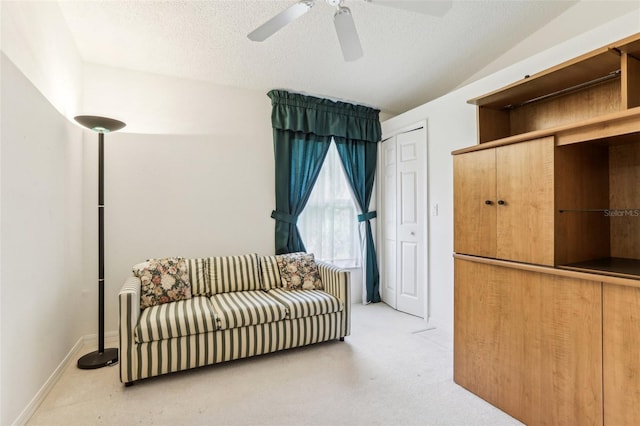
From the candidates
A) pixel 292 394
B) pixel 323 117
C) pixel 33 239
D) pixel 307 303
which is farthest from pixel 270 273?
pixel 323 117

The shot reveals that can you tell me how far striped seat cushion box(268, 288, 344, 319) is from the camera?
262cm

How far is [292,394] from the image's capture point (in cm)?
204

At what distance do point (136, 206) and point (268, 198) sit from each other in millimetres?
1320

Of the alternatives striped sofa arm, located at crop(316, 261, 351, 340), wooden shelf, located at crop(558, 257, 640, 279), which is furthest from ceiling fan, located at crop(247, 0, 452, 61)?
striped sofa arm, located at crop(316, 261, 351, 340)

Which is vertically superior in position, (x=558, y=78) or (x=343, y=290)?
(x=558, y=78)

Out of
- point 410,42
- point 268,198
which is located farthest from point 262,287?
point 410,42

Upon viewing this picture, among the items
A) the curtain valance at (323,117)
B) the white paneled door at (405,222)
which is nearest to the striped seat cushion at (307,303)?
the white paneled door at (405,222)

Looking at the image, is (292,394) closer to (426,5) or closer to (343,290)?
(343,290)

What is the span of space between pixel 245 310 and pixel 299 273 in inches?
31.7

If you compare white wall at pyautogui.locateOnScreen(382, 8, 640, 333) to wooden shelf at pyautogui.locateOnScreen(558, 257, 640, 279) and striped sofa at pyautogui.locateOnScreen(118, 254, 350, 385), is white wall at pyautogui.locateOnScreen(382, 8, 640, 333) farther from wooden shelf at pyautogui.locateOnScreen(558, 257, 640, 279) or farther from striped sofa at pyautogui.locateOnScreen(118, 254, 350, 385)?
wooden shelf at pyautogui.locateOnScreen(558, 257, 640, 279)

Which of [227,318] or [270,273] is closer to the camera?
[227,318]

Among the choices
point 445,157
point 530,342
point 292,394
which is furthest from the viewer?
point 445,157

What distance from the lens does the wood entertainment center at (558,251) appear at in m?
1.45

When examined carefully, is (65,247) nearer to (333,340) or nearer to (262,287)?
(262,287)
